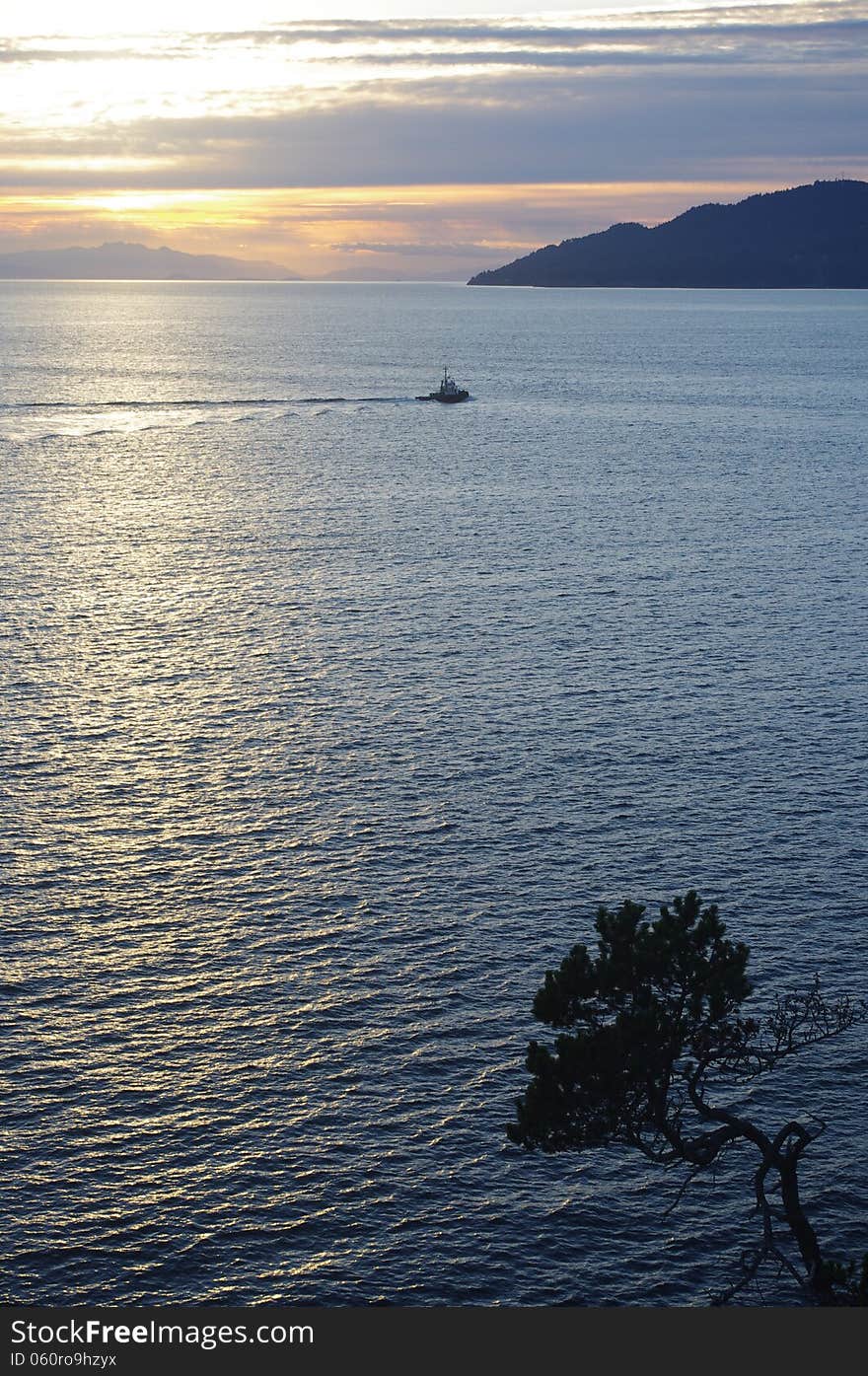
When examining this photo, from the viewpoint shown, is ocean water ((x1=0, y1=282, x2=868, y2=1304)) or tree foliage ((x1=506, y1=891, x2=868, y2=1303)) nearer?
tree foliage ((x1=506, y1=891, x2=868, y2=1303))

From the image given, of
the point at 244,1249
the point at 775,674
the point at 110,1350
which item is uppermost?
the point at 775,674

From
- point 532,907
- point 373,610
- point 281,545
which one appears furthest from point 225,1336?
point 281,545

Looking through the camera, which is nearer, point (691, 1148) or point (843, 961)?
point (691, 1148)

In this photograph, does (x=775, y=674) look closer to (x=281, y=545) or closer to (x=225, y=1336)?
(x=281, y=545)

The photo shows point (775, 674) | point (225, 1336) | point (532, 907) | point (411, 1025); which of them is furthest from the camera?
point (775, 674)

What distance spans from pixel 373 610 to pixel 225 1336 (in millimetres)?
95074

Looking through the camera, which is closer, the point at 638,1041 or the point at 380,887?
the point at 638,1041

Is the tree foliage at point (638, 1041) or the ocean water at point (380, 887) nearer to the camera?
the tree foliage at point (638, 1041)

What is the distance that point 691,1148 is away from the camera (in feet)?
160

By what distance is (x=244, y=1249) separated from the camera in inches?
2140

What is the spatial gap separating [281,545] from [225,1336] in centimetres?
12615

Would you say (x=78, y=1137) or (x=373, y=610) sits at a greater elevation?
(x=373, y=610)

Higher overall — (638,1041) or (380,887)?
(638,1041)

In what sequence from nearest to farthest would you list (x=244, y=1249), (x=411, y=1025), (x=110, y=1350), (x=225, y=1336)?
(x=110, y=1350) < (x=225, y=1336) < (x=244, y=1249) < (x=411, y=1025)
